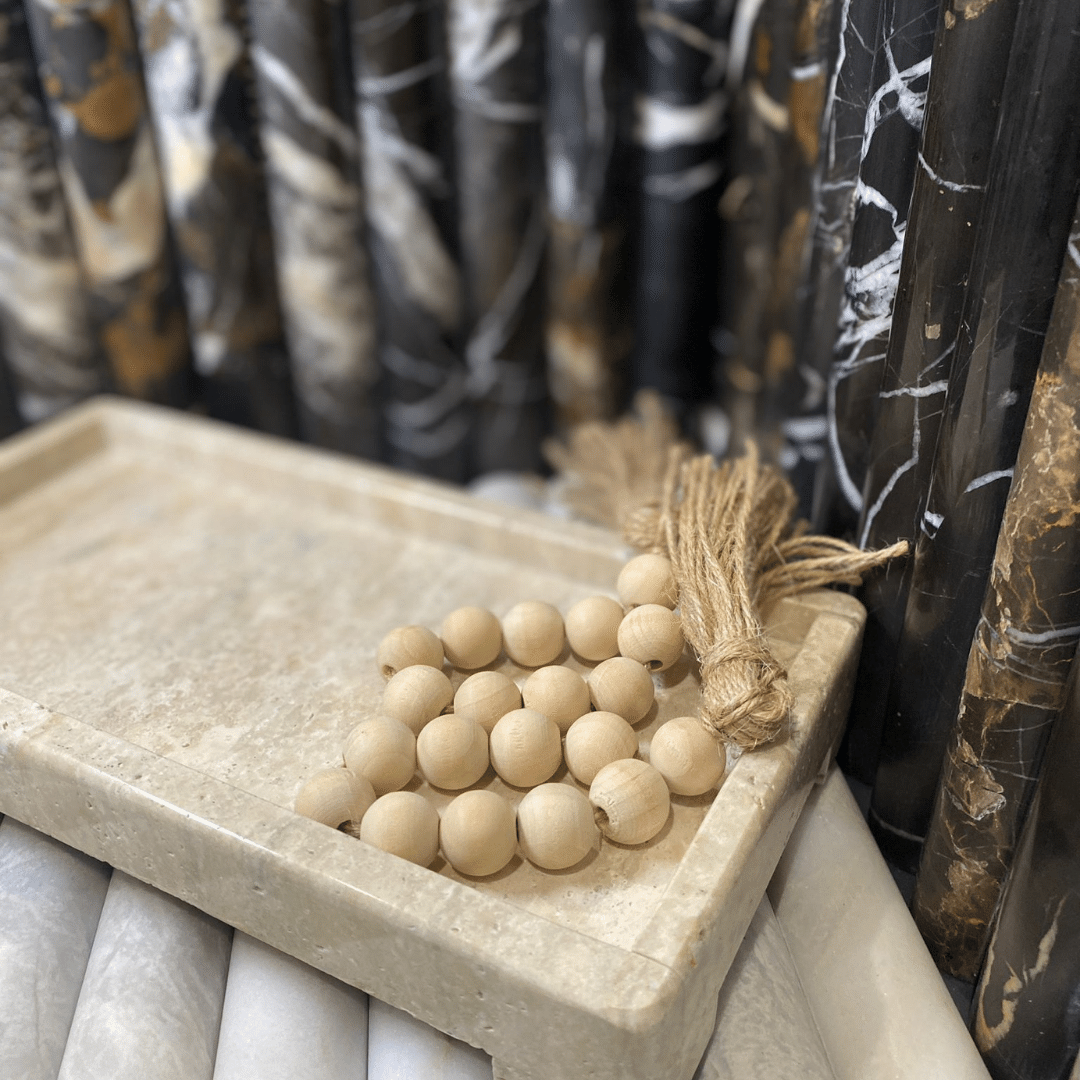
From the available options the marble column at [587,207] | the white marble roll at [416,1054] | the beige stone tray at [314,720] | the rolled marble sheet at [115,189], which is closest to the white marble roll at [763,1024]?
the beige stone tray at [314,720]

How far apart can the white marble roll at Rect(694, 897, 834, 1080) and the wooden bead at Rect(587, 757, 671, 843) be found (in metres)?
0.14

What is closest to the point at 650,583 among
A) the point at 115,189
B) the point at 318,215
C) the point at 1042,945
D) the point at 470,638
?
the point at 470,638

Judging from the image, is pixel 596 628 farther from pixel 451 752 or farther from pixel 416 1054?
pixel 416 1054

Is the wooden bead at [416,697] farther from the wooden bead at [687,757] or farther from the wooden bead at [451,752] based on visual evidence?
the wooden bead at [687,757]

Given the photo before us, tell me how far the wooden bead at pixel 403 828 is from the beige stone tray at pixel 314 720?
0.02m

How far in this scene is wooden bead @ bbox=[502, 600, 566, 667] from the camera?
93cm

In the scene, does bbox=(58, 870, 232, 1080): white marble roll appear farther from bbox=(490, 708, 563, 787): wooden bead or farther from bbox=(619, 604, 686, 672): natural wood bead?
bbox=(619, 604, 686, 672): natural wood bead

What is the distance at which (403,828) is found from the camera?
2.49 ft

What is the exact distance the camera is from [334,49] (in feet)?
4.39

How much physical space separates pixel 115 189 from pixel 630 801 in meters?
1.11

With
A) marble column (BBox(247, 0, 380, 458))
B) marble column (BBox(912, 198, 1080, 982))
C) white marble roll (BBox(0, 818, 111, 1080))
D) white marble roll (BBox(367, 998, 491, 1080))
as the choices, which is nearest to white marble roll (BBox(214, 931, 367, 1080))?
white marble roll (BBox(367, 998, 491, 1080))

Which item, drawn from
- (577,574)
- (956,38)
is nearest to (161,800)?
(577,574)

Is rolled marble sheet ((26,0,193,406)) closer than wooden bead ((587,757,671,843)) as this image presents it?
No

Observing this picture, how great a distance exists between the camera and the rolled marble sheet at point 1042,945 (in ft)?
2.35
